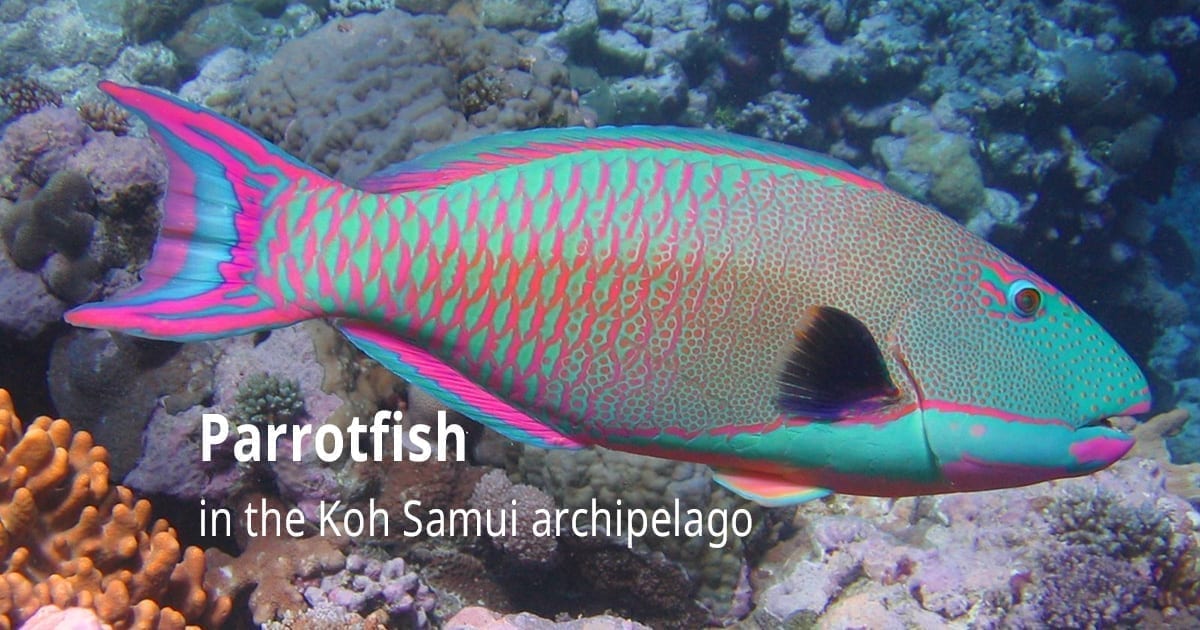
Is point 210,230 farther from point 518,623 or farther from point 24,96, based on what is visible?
point 24,96

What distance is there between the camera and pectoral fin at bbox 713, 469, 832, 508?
1.75 metres

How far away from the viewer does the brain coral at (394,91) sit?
17.9 feet

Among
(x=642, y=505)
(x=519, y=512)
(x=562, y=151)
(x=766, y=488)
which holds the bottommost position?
(x=519, y=512)

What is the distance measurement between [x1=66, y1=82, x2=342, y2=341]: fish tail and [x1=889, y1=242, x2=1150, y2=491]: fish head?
4.95 feet

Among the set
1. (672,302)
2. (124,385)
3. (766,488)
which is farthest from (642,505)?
(124,385)

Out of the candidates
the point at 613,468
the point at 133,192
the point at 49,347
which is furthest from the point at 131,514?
the point at 613,468

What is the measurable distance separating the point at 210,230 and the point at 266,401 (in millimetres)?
2740

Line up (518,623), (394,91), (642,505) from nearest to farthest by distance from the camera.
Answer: (518,623)
(642,505)
(394,91)

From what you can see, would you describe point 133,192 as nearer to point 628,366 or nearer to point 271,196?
point 271,196

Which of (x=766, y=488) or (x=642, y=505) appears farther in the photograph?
(x=642, y=505)

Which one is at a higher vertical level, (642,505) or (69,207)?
(69,207)

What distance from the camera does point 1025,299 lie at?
1.68m

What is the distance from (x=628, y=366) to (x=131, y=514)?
3.13 m

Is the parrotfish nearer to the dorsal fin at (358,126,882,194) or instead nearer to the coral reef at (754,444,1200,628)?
the dorsal fin at (358,126,882,194)
